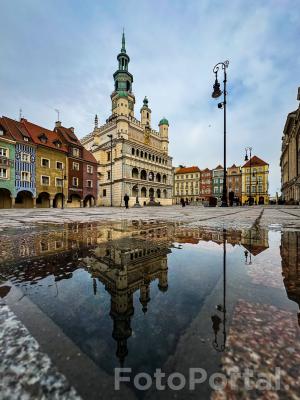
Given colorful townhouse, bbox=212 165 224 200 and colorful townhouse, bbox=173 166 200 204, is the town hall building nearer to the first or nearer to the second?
colorful townhouse, bbox=173 166 200 204

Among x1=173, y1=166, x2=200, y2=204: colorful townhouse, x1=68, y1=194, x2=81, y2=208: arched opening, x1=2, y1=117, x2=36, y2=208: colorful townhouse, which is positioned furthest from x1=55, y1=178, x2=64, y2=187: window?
x1=173, y1=166, x2=200, y2=204: colorful townhouse

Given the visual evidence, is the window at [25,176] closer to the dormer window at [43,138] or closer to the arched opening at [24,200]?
the arched opening at [24,200]

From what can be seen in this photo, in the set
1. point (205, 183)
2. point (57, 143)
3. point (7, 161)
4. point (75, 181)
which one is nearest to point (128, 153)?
point (75, 181)

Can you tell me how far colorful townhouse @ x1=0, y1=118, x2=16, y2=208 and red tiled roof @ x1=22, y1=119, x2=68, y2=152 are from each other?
3118 mm

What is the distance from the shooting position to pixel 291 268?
1.50 m

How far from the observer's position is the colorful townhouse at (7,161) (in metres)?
23.0

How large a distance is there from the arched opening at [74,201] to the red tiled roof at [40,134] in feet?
23.2

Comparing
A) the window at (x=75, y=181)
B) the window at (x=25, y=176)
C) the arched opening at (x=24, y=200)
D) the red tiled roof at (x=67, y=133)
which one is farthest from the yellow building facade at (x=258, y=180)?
the window at (x=25, y=176)

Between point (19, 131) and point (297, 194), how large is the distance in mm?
39457

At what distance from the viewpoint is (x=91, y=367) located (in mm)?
599

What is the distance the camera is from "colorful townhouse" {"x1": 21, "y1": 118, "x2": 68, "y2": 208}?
2672cm

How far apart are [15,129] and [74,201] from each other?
40.3 ft

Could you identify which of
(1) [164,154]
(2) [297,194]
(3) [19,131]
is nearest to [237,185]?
(1) [164,154]

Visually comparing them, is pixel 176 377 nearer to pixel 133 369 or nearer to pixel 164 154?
pixel 133 369
